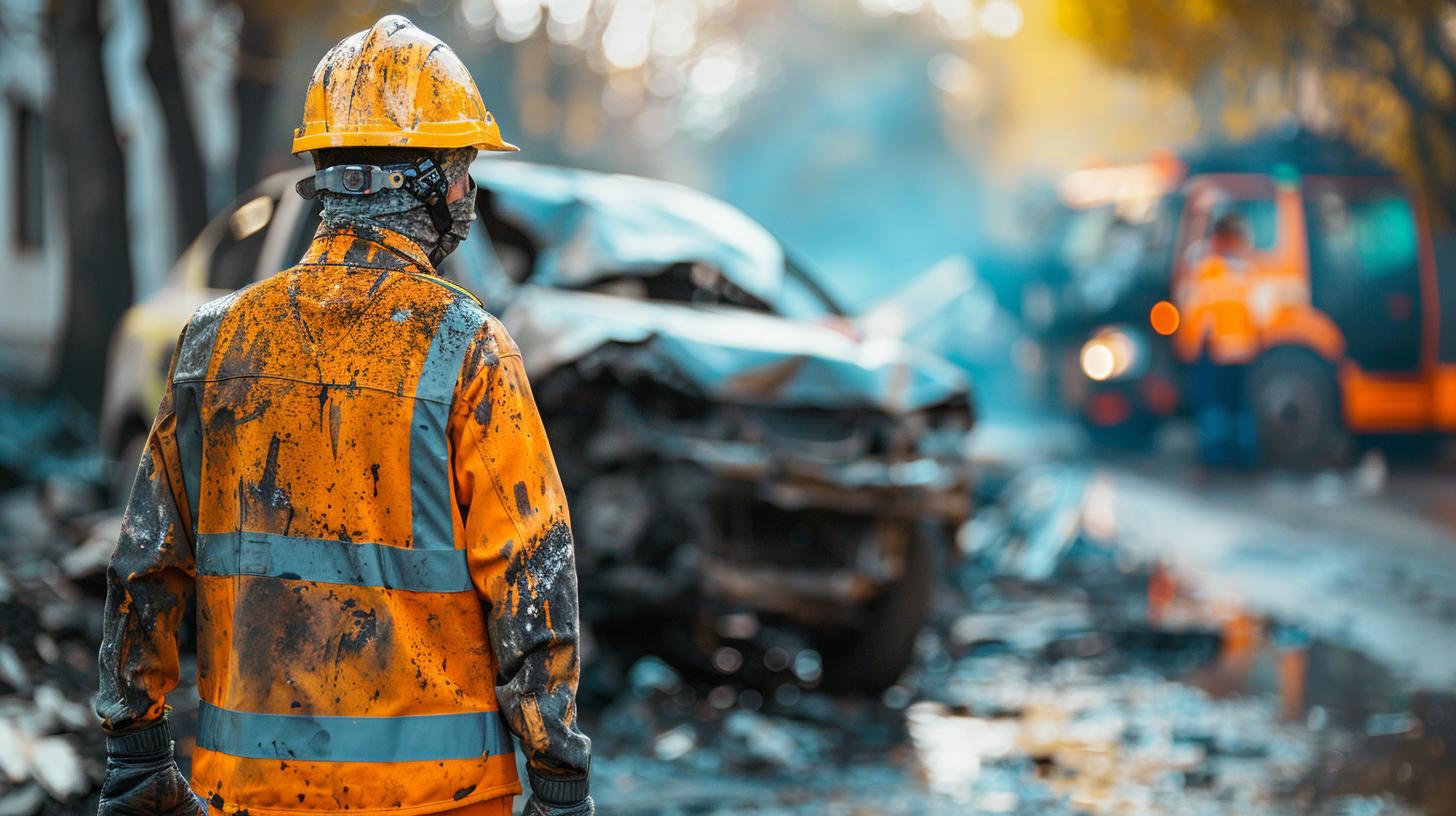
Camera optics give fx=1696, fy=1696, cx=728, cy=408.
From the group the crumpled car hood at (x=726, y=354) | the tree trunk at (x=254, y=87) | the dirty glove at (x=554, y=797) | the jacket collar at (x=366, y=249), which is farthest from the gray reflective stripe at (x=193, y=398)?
the tree trunk at (x=254, y=87)

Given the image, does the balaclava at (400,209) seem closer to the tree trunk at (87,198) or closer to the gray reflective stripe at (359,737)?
the gray reflective stripe at (359,737)

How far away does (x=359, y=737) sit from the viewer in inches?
89.9

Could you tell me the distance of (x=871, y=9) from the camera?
64.5 meters

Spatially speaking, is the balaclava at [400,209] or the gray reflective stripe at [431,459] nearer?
the gray reflective stripe at [431,459]

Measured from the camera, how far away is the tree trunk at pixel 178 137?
45.8ft

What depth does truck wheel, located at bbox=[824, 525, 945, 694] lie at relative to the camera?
5.99m

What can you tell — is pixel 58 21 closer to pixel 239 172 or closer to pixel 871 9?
pixel 239 172

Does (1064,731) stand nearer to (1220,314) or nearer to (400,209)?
(400,209)

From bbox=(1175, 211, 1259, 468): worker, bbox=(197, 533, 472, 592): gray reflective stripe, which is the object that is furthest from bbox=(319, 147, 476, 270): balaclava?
bbox=(1175, 211, 1259, 468): worker

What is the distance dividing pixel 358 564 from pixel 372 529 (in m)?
0.05

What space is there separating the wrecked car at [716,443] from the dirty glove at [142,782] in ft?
10.1

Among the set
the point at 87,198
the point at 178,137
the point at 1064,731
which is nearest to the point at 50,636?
the point at 1064,731

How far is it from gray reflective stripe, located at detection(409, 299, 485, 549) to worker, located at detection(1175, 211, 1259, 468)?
497 inches

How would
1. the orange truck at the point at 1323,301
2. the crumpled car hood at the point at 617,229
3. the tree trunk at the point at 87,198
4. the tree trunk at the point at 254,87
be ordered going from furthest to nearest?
the tree trunk at the point at 254,87 < the orange truck at the point at 1323,301 < the tree trunk at the point at 87,198 < the crumpled car hood at the point at 617,229
